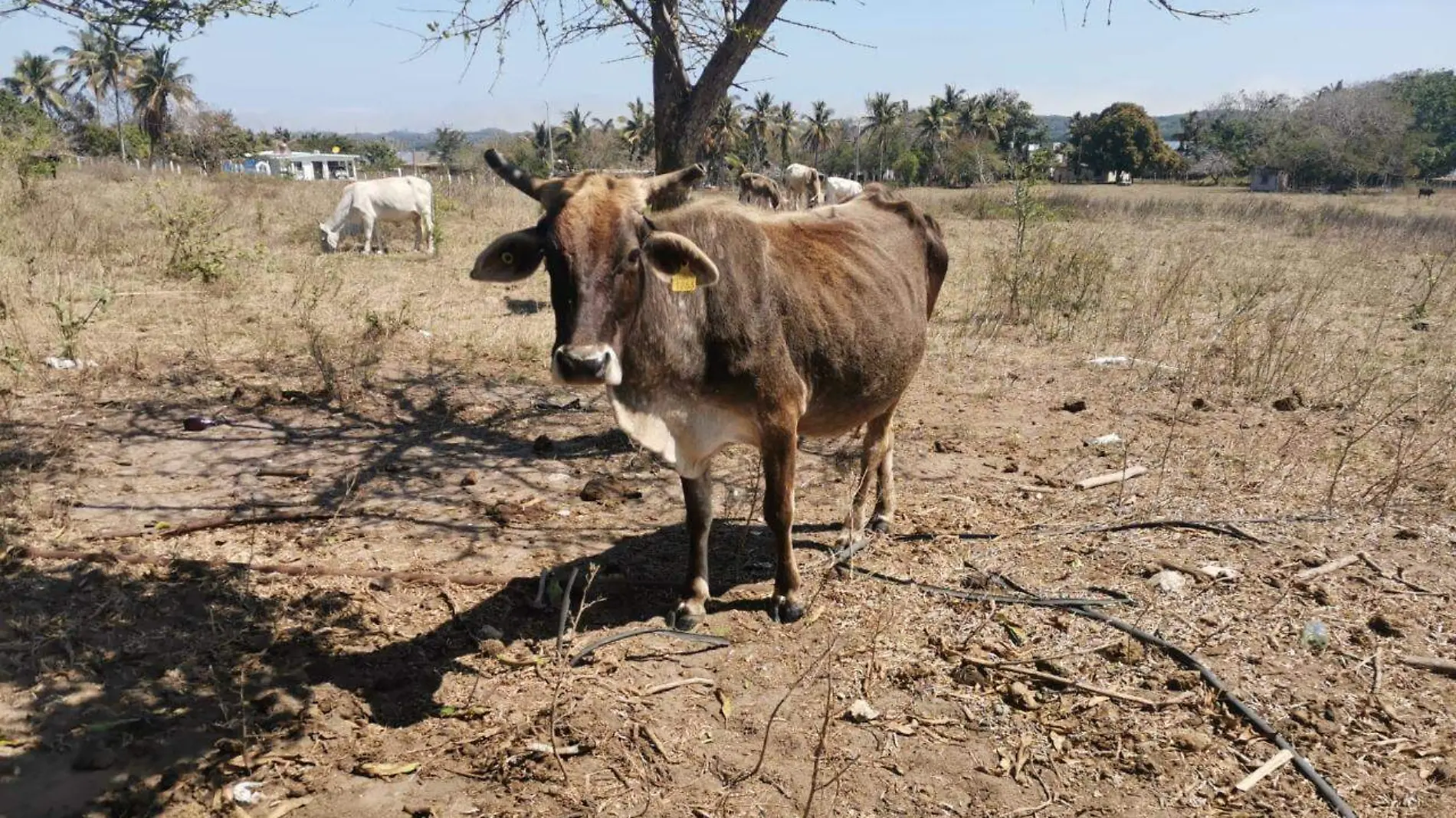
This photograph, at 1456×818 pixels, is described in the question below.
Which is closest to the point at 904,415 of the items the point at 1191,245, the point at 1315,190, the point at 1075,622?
the point at 1075,622

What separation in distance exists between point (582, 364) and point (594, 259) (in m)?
0.43

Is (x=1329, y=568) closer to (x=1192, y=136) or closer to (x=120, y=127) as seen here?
(x=120, y=127)

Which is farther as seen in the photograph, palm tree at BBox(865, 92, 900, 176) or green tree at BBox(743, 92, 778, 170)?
palm tree at BBox(865, 92, 900, 176)

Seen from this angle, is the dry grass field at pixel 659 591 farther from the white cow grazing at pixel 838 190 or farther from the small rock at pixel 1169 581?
the white cow grazing at pixel 838 190

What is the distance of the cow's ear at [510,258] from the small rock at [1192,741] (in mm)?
3039

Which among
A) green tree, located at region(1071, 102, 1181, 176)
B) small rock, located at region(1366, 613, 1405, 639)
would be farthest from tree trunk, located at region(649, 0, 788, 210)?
green tree, located at region(1071, 102, 1181, 176)

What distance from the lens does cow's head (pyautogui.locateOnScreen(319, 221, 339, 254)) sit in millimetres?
15586

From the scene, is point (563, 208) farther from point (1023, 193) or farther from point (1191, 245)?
point (1191, 245)

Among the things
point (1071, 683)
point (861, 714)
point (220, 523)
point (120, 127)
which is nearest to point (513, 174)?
point (861, 714)

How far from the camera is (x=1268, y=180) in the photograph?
176 ft

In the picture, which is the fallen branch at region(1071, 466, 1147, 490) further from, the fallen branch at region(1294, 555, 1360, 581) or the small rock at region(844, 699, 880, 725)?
the small rock at region(844, 699, 880, 725)

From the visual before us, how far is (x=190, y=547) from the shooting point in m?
4.56

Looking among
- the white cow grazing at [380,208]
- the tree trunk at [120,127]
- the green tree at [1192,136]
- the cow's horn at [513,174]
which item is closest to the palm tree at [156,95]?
the tree trunk at [120,127]

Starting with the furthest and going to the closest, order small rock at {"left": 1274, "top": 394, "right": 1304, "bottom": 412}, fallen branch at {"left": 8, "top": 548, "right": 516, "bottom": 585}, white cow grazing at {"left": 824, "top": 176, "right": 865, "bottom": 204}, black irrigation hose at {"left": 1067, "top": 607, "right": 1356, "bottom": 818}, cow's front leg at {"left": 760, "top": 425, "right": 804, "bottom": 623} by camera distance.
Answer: white cow grazing at {"left": 824, "top": 176, "right": 865, "bottom": 204} → small rock at {"left": 1274, "top": 394, "right": 1304, "bottom": 412} → fallen branch at {"left": 8, "top": 548, "right": 516, "bottom": 585} → cow's front leg at {"left": 760, "top": 425, "right": 804, "bottom": 623} → black irrigation hose at {"left": 1067, "top": 607, "right": 1356, "bottom": 818}
